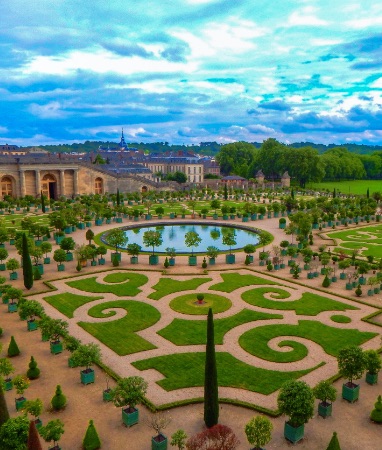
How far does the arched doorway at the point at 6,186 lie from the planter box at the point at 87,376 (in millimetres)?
89609

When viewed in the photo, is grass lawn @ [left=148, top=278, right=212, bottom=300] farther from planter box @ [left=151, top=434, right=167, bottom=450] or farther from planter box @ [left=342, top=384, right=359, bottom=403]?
planter box @ [left=151, top=434, right=167, bottom=450]

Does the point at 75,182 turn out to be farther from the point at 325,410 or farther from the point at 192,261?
the point at 325,410

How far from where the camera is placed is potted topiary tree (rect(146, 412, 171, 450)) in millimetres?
18348

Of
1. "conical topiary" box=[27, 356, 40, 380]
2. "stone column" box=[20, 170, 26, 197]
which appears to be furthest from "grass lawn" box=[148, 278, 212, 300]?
"stone column" box=[20, 170, 26, 197]

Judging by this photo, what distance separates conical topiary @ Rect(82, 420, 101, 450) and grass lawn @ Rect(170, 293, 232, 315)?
51.9 ft

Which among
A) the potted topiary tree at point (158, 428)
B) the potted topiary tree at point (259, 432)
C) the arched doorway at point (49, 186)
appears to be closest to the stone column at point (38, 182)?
the arched doorway at point (49, 186)

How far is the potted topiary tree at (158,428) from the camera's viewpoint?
60.2 feet

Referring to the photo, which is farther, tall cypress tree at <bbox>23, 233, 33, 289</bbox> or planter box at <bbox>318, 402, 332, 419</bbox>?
tall cypress tree at <bbox>23, 233, 33, 289</bbox>

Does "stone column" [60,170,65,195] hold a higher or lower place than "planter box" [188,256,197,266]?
higher

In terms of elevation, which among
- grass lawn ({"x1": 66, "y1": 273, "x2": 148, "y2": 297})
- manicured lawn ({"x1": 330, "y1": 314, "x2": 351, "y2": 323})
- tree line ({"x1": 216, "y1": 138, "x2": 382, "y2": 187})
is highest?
tree line ({"x1": 216, "y1": 138, "x2": 382, "y2": 187})

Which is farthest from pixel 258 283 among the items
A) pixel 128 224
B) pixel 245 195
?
pixel 245 195

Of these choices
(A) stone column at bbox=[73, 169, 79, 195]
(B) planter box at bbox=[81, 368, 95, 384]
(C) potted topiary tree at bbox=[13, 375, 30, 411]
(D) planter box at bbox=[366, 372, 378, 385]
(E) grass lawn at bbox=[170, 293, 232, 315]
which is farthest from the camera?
(A) stone column at bbox=[73, 169, 79, 195]

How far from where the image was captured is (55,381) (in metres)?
24.3

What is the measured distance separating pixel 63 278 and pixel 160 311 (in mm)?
13442
